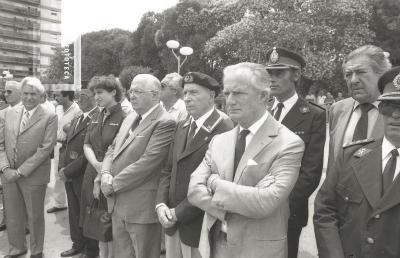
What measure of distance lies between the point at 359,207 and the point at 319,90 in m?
34.7

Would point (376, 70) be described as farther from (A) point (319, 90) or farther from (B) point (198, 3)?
(B) point (198, 3)

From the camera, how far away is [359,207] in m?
2.27

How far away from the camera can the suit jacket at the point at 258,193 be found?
237cm

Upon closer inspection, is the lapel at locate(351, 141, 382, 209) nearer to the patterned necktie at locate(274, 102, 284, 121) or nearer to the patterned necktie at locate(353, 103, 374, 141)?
the patterned necktie at locate(353, 103, 374, 141)

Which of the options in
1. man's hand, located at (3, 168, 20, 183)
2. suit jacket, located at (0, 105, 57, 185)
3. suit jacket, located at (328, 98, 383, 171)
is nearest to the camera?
suit jacket, located at (328, 98, 383, 171)

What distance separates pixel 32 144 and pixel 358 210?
4054 millimetres

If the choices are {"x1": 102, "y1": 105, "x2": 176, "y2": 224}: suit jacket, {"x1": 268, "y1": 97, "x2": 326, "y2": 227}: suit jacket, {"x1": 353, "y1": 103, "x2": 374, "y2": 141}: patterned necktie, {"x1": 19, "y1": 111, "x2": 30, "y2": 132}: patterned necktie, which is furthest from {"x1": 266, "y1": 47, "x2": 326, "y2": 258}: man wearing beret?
{"x1": 19, "y1": 111, "x2": 30, "y2": 132}: patterned necktie

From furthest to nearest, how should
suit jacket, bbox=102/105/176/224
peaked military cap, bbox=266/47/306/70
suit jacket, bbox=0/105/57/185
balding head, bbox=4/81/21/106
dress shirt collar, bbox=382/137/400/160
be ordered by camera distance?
balding head, bbox=4/81/21/106 < suit jacket, bbox=0/105/57/185 < suit jacket, bbox=102/105/176/224 < peaked military cap, bbox=266/47/306/70 < dress shirt collar, bbox=382/137/400/160

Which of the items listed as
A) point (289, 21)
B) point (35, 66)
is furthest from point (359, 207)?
point (35, 66)

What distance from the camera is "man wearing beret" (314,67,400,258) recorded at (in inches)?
84.0

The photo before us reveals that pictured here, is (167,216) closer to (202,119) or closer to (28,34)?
(202,119)

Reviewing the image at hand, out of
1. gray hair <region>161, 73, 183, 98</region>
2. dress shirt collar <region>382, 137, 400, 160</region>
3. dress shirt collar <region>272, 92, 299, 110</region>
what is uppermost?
gray hair <region>161, 73, 183, 98</region>

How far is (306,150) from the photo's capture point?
3279 millimetres

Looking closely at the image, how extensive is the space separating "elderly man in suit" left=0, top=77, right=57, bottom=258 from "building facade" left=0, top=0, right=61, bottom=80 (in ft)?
347
